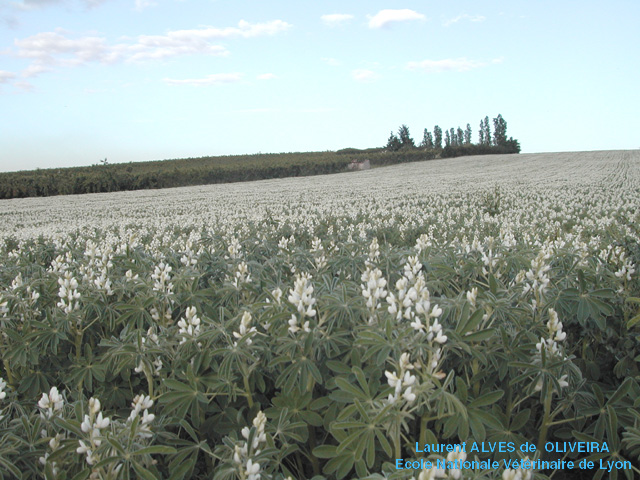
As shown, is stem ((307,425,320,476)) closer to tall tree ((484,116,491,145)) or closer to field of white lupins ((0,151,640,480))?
field of white lupins ((0,151,640,480))

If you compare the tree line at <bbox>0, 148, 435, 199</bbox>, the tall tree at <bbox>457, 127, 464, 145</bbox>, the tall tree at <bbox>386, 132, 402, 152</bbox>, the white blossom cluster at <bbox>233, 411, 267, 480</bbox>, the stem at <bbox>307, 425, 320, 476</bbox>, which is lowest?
the stem at <bbox>307, 425, 320, 476</bbox>

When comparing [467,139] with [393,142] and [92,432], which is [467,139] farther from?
[92,432]

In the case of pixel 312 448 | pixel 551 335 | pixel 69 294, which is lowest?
pixel 312 448

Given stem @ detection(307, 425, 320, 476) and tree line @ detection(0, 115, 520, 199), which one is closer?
stem @ detection(307, 425, 320, 476)

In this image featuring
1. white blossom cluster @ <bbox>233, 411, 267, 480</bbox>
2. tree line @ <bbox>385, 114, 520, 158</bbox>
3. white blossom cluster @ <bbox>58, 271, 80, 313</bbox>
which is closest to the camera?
white blossom cluster @ <bbox>233, 411, 267, 480</bbox>

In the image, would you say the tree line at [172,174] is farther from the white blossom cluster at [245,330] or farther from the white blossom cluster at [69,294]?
the white blossom cluster at [245,330]

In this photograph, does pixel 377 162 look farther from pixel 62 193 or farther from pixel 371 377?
pixel 371 377

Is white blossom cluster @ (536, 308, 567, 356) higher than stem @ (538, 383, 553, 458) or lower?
higher

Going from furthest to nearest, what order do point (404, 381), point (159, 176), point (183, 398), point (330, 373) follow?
point (159, 176), point (330, 373), point (183, 398), point (404, 381)

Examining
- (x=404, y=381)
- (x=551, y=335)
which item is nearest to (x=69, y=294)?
(x=404, y=381)

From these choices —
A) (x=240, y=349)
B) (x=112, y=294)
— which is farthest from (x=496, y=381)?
(x=112, y=294)

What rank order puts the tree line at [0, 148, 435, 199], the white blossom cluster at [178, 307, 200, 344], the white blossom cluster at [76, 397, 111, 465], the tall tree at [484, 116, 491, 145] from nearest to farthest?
the white blossom cluster at [76, 397, 111, 465] < the white blossom cluster at [178, 307, 200, 344] < the tree line at [0, 148, 435, 199] < the tall tree at [484, 116, 491, 145]

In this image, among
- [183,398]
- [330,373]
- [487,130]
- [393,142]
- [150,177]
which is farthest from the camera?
[487,130]

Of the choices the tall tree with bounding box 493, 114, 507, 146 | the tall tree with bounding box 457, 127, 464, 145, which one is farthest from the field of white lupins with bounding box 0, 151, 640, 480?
the tall tree with bounding box 457, 127, 464, 145
